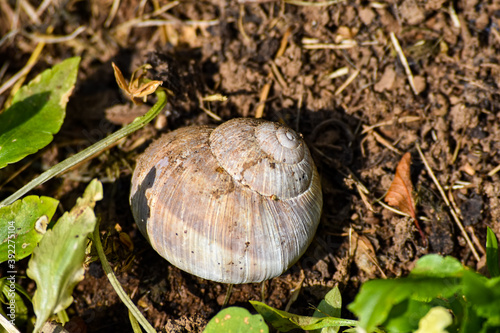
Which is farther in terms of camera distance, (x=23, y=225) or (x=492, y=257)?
(x=23, y=225)

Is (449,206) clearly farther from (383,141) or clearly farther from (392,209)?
(383,141)

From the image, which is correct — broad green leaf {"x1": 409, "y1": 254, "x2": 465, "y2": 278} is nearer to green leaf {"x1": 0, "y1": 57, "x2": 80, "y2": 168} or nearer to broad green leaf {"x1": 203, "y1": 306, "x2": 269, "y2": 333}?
broad green leaf {"x1": 203, "y1": 306, "x2": 269, "y2": 333}

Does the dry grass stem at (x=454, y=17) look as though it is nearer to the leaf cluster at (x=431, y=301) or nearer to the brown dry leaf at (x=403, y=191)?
the brown dry leaf at (x=403, y=191)

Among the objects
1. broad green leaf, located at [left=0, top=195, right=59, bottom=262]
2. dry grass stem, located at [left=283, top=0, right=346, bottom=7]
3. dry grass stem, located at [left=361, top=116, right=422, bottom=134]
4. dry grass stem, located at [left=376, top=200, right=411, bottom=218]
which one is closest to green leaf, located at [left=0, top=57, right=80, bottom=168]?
broad green leaf, located at [left=0, top=195, right=59, bottom=262]

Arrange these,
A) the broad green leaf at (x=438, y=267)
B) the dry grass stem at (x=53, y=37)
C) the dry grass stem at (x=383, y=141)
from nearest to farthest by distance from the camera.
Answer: the broad green leaf at (x=438, y=267) → the dry grass stem at (x=383, y=141) → the dry grass stem at (x=53, y=37)

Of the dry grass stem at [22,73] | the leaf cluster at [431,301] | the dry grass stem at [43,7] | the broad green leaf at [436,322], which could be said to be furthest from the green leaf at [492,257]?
the dry grass stem at [43,7]

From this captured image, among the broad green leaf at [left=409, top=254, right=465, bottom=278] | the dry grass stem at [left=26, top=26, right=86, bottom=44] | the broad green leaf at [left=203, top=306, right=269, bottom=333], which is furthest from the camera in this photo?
the dry grass stem at [left=26, top=26, right=86, bottom=44]

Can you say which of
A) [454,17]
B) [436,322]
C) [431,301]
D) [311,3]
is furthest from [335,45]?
[436,322]
